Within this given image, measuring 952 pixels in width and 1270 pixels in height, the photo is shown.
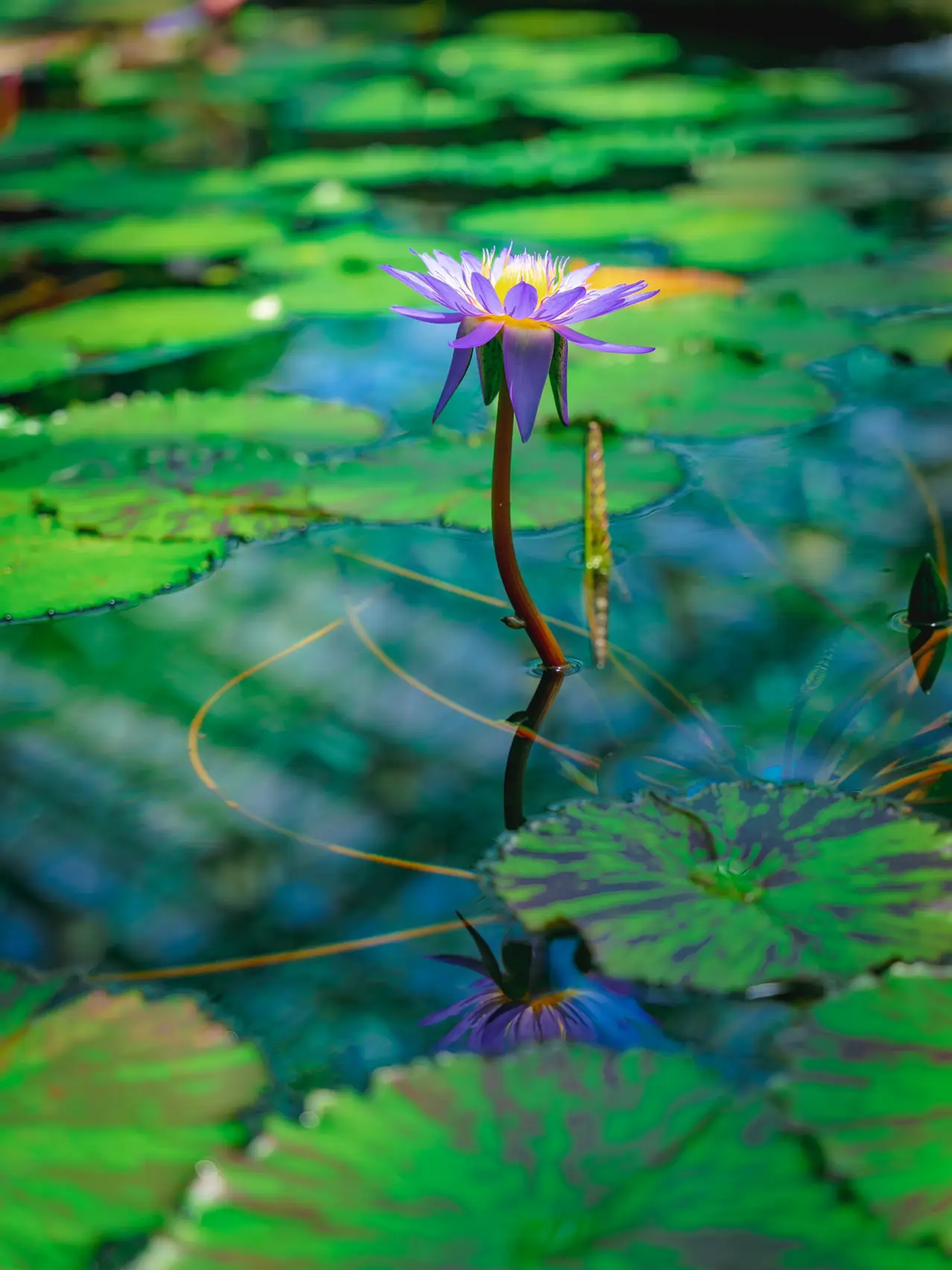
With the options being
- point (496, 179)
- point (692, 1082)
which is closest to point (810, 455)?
point (692, 1082)

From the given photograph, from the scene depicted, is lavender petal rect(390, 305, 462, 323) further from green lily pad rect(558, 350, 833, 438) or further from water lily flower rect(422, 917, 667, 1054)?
green lily pad rect(558, 350, 833, 438)

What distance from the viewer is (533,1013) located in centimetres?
80

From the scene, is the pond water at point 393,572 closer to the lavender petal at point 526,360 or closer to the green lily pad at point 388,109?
the lavender petal at point 526,360

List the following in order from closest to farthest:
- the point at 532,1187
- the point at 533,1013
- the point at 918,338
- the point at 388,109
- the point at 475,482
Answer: the point at 532,1187 → the point at 533,1013 → the point at 475,482 → the point at 918,338 → the point at 388,109

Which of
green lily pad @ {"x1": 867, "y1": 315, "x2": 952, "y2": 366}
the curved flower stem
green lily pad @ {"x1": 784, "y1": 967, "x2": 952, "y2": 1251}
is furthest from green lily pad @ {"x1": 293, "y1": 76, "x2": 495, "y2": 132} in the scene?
green lily pad @ {"x1": 784, "y1": 967, "x2": 952, "y2": 1251}

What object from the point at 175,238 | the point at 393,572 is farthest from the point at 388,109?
the point at 393,572

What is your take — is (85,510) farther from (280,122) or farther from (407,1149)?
(280,122)

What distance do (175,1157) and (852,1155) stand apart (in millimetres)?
365

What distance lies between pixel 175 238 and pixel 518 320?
7.21ft

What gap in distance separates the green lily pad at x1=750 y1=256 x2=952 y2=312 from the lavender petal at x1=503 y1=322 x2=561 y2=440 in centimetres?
139

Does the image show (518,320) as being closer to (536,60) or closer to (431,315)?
(431,315)

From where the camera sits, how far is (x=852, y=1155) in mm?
643

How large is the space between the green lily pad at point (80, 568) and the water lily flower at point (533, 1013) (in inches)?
28.9

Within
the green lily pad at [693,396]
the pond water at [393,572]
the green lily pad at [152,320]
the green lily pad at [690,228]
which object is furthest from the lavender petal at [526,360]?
the green lily pad at [690,228]
